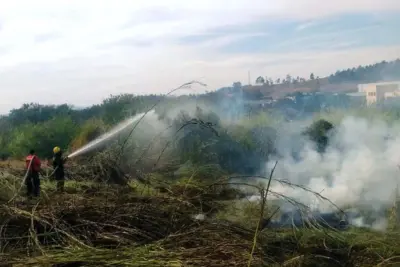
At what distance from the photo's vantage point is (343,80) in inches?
1545

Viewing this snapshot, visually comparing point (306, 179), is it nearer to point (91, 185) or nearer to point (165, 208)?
point (91, 185)

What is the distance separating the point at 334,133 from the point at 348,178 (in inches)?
168

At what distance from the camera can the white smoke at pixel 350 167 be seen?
1130 centimetres

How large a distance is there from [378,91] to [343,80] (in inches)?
362

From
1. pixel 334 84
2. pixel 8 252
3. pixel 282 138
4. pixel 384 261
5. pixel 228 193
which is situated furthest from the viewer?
pixel 334 84

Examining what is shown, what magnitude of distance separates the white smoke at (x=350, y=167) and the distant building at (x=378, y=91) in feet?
30.0

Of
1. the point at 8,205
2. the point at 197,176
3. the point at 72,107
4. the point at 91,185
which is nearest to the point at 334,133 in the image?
the point at 197,176

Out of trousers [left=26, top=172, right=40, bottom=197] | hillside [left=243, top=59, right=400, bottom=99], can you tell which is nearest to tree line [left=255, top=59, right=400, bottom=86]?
hillside [left=243, top=59, right=400, bottom=99]

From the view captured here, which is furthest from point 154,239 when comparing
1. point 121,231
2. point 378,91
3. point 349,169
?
point 378,91

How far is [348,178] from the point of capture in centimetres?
1277

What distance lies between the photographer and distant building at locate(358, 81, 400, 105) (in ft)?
86.6

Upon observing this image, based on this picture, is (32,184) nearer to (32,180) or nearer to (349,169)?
(32,180)

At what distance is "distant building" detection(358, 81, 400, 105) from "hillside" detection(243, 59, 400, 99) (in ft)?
2.03

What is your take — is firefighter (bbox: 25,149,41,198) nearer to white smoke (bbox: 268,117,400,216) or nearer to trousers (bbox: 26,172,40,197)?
trousers (bbox: 26,172,40,197)
